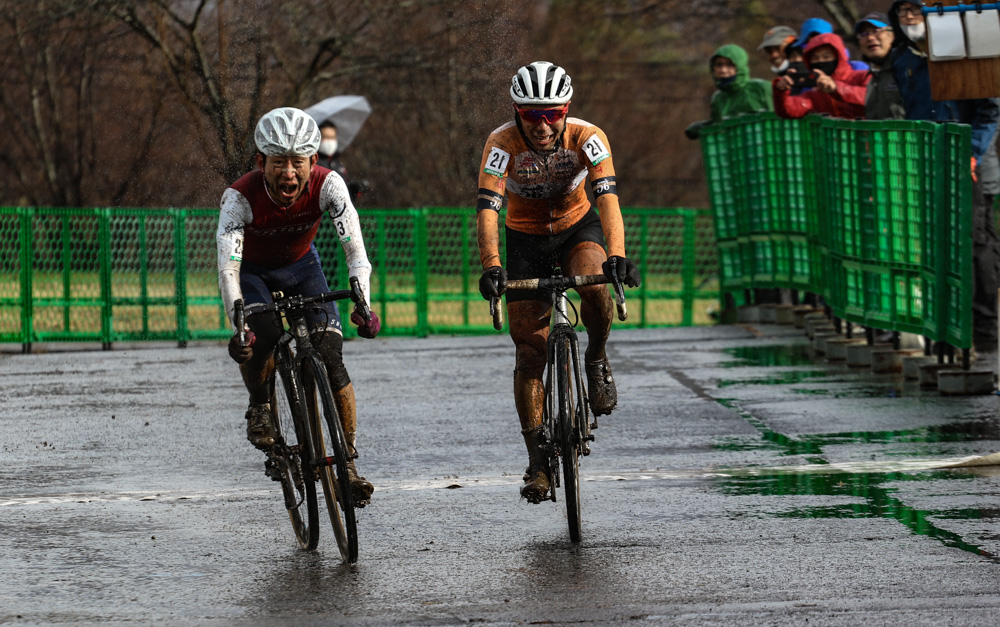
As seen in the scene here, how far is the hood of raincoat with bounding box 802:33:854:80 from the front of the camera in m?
14.3

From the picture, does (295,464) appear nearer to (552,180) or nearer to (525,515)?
(525,515)

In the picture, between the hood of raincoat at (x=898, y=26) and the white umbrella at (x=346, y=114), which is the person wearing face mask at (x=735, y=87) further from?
the white umbrella at (x=346, y=114)

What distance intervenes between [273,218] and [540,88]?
1.33 metres

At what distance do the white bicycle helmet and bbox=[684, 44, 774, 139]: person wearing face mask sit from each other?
1026 cm

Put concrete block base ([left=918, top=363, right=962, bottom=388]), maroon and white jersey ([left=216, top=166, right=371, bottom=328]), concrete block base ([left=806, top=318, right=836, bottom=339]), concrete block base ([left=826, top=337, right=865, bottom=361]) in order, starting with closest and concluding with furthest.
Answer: maroon and white jersey ([left=216, top=166, right=371, bottom=328]) → concrete block base ([left=918, top=363, right=962, bottom=388]) → concrete block base ([left=826, top=337, right=865, bottom=361]) → concrete block base ([left=806, top=318, right=836, bottom=339])

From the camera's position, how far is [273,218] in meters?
7.31

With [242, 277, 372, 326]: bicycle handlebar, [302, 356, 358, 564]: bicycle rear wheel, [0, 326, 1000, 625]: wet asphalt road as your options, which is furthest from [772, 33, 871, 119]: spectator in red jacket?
[302, 356, 358, 564]: bicycle rear wheel

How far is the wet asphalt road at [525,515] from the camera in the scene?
597 cm

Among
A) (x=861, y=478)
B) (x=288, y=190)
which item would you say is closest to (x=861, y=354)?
(x=861, y=478)

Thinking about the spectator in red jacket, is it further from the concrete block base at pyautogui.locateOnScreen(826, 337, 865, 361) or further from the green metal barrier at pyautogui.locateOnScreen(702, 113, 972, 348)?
the concrete block base at pyautogui.locateOnScreen(826, 337, 865, 361)

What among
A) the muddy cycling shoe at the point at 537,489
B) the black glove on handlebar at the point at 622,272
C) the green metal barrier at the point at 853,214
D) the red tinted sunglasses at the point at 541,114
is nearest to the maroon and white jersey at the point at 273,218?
the red tinted sunglasses at the point at 541,114

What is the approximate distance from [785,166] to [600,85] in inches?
1266

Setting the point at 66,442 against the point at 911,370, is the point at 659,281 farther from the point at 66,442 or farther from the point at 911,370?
the point at 66,442

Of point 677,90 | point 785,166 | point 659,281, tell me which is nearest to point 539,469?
point 785,166
